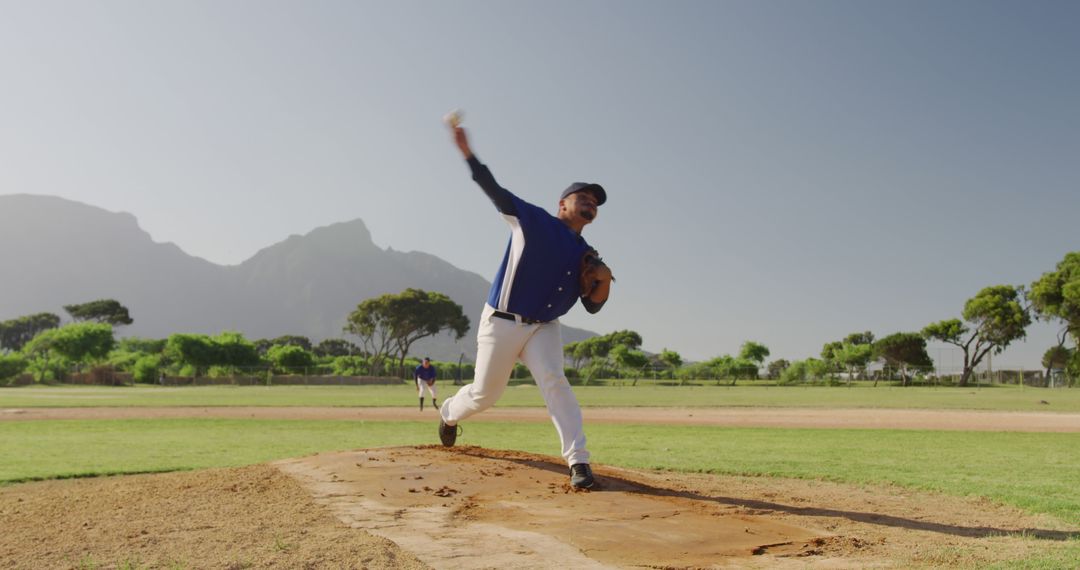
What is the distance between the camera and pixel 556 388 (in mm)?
6082

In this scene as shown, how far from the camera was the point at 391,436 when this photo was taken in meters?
14.6

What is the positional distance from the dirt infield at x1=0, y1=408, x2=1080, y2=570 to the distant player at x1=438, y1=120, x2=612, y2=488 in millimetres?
631

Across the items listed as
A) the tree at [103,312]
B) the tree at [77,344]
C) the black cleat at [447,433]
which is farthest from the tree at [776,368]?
the tree at [103,312]

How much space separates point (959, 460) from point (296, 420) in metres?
15.5

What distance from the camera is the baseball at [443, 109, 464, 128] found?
6.00 metres

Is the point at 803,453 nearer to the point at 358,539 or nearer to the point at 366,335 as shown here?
the point at 358,539

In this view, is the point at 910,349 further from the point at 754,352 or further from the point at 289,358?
the point at 289,358

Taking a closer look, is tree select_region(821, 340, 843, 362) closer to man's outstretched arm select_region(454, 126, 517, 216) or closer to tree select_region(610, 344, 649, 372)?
tree select_region(610, 344, 649, 372)

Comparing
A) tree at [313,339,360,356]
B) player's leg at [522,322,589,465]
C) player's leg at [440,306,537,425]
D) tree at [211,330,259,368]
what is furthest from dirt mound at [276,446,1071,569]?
tree at [313,339,360,356]

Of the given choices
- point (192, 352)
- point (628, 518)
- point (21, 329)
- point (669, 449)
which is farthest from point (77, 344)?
point (21, 329)

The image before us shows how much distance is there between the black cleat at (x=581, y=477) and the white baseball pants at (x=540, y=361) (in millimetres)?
47

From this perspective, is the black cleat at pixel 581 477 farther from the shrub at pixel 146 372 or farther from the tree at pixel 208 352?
the tree at pixel 208 352

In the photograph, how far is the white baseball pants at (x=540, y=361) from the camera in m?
6.04

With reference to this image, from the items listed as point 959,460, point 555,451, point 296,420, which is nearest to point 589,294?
point 555,451
